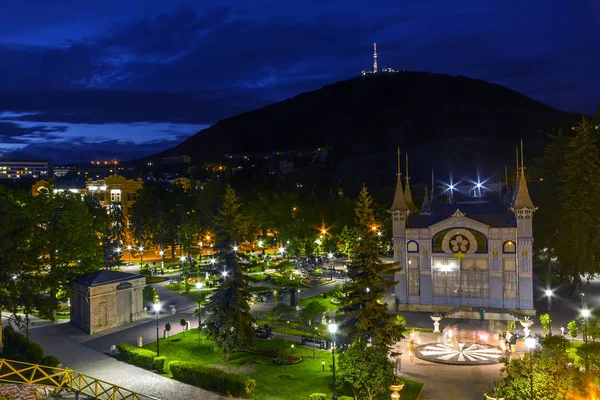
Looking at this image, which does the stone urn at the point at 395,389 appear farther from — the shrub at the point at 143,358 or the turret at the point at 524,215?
the turret at the point at 524,215

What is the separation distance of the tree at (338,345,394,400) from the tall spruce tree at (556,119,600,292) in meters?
26.2

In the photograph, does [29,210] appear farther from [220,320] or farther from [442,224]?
[442,224]

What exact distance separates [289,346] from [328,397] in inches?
316

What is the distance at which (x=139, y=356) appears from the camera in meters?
29.8

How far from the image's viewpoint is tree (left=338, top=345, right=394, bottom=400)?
2391 cm

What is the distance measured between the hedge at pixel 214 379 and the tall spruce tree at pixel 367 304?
5.42 m

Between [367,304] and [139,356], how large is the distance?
13039 mm

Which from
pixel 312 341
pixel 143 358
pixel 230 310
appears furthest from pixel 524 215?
pixel 143 358

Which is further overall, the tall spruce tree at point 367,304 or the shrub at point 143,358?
the shrub at point 143,358

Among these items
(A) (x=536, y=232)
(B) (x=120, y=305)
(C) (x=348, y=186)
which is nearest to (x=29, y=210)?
(B) (x=120, y=305)

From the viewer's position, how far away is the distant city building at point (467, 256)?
38969 millimetres

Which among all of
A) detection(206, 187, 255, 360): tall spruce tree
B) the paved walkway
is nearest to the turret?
detection(206, 187, 255, 360): tall spruce tree

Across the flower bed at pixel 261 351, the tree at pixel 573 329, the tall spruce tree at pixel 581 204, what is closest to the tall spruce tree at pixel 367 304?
the flower bed at pixel 261 351

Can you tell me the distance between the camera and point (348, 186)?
14050 centimetres
